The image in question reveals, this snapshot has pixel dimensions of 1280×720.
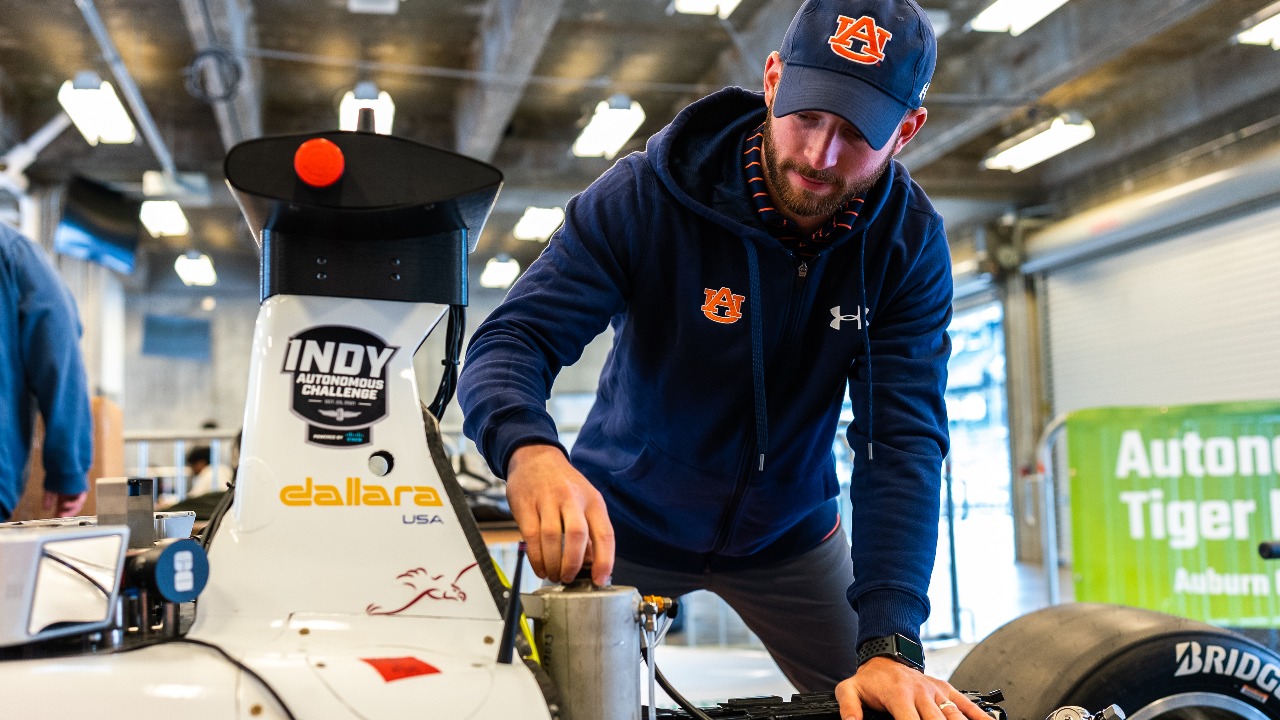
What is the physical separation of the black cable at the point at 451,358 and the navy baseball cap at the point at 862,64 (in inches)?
21.5

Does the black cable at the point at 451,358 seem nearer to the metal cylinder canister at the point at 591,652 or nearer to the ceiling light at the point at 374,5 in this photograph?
the metal cylinder canister at the point at 591,652

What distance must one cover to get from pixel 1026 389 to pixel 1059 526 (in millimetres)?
1442

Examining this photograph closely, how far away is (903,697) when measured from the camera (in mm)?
1263

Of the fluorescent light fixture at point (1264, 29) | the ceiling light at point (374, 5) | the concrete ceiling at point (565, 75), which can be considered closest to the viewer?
the fluorescent light fixture at point (1264, 29)

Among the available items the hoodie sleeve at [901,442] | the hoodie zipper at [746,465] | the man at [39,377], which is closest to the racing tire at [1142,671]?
the hoodie sleeve at [901,442]

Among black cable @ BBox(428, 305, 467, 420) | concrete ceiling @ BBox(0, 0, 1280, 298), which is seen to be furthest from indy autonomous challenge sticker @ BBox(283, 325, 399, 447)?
concrete ceiling @ BBox(0, 0, 1280, 298)

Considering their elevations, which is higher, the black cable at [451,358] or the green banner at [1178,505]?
the black cable at [451,358]

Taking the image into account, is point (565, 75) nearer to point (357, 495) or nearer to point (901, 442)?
point (901, 442)

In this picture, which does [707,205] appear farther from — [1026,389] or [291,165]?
[1026,389]

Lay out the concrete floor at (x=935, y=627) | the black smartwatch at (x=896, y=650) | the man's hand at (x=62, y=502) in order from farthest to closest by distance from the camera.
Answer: the concrete floor at (x=935, y=627)
the man's hand at (x=62, y=502)
the black smartwatch at (x=896, y=650)

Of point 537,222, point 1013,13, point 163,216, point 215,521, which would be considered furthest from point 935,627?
point 163,216

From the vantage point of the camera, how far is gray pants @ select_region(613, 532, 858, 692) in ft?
6.15

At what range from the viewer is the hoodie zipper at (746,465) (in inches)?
64.3

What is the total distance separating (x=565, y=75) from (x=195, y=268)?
7521mm
